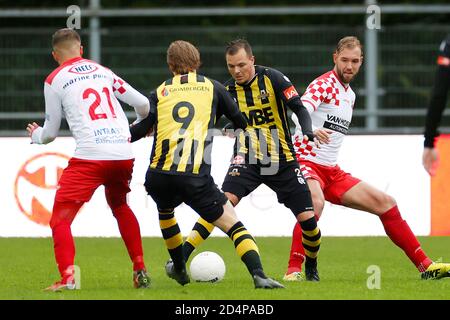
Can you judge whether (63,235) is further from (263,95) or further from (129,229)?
(263,95)

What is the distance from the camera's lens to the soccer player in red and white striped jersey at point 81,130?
8.64 m

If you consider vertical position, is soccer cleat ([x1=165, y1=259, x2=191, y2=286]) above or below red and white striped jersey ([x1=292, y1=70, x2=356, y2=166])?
below

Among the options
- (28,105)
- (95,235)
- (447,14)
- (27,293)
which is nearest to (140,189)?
(95,235)

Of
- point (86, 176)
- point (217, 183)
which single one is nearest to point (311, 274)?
point (86, 176)

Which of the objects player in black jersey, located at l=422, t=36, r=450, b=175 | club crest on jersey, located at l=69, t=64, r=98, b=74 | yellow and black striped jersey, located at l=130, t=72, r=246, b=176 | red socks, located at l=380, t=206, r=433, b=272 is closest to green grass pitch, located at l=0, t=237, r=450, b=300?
red socks, located at l=380, t=206, r=433, b=272

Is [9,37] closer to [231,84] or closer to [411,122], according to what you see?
[411,122]

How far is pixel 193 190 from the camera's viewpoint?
27.7 ft

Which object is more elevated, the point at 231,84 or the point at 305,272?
the point at 231,84

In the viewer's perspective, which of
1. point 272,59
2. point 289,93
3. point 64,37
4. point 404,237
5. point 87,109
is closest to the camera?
point 87,109

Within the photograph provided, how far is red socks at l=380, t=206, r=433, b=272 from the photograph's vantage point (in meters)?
9.88

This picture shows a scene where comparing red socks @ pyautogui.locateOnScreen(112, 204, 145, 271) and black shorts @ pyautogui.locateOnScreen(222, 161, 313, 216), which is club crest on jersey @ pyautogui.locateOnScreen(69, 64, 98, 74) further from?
black shorts @ pyautogui.locateOnScreen(222, 161, 313, 216)

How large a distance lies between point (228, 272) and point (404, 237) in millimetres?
1612

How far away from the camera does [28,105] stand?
17.9 meters

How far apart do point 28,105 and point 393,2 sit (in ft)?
30.1
